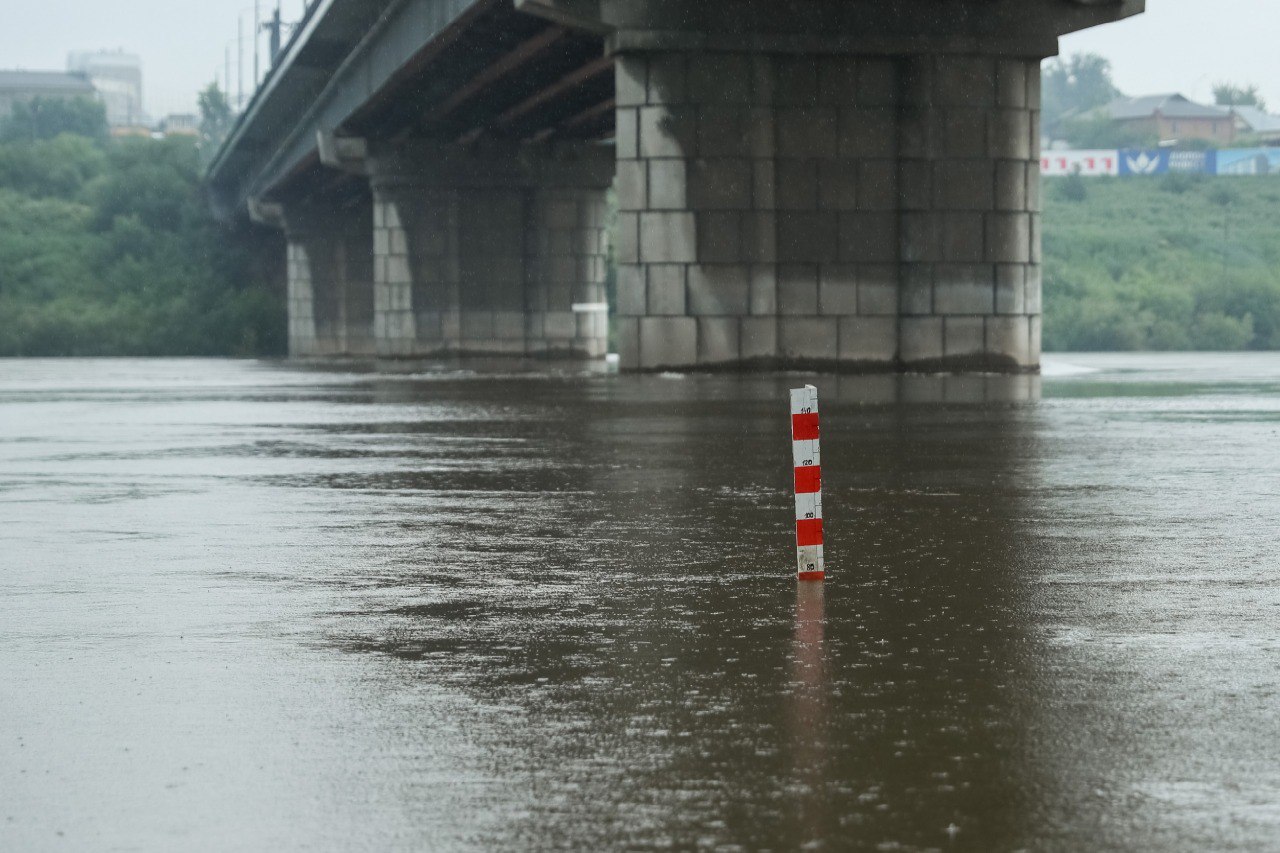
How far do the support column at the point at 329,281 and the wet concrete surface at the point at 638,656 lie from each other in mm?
80414

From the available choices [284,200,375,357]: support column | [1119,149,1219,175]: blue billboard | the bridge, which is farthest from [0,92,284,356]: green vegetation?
the bridge

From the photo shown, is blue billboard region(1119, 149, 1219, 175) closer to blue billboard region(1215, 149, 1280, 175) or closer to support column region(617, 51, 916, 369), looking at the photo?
blue billboard region(1215, 149, 1280, 175)

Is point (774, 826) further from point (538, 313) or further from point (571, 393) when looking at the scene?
point (538, 313)

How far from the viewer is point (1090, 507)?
13734 mm

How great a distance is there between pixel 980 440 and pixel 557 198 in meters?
49.6

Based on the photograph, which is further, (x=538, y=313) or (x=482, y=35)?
(x=538, y=313)

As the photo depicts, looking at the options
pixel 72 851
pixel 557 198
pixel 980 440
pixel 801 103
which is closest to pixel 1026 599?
pixel 72 851

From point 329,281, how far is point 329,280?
0.04 metres

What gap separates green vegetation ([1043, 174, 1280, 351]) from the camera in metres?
111

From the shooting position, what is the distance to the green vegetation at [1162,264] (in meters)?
111

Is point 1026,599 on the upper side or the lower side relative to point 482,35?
lower

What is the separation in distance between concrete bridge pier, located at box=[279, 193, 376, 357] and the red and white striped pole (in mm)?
87638

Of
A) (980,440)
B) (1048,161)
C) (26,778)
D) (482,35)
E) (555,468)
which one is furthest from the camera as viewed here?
(1048,161)

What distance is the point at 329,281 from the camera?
99.1 m
